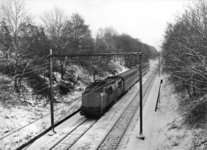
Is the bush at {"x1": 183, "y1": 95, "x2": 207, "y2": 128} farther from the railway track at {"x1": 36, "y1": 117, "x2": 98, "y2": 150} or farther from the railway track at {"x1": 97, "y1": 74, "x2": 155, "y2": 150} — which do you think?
the railway track at {"x1": 36, "y1": 117, "x2": 98, "y2": 150}

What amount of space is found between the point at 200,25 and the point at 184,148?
298 inches

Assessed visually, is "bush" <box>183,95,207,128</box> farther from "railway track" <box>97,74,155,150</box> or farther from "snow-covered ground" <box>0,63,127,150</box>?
"snow-covered ground" <box>0,63,127,150</box>

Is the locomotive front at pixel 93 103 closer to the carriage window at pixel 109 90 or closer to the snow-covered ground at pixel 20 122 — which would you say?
the carriage window at pixel 109 90

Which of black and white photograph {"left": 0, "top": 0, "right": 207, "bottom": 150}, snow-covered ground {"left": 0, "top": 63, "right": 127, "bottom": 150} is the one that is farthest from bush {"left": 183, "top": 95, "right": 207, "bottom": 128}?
snow-covered ground {"left": 0, "top": 63, "right": 127, "bottom": 150}

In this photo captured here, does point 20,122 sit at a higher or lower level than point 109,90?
lower

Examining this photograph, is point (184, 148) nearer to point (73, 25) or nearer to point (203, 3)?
point (203, 3)

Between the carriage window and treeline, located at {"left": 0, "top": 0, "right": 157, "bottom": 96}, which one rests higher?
treeline, located at {"left": 0, "top": 0, "right": 157, "bottom": 96}

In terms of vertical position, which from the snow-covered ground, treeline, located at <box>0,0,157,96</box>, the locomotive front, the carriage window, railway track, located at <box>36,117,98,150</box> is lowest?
railway track, located at <box>36,117,98,150</box>

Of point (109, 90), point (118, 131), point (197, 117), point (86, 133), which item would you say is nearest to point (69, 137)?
point (86, 133)

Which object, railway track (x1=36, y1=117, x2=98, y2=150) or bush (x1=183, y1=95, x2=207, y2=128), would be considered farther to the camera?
railway track (x1=36, y1=117, x2=98, y2=150)

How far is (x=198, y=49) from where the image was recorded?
11.2m

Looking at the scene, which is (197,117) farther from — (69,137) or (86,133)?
(69,137)

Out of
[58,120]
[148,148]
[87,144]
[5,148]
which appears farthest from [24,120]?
[148,148]

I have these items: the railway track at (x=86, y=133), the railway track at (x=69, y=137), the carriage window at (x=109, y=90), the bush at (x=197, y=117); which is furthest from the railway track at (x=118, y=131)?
the bush at (x=197, y=117)
